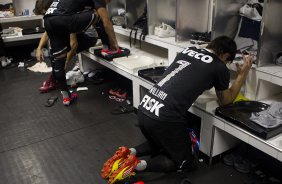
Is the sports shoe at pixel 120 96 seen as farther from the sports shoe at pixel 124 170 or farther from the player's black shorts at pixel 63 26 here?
the sports shoe at pixel 124 170

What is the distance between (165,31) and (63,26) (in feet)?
3.19

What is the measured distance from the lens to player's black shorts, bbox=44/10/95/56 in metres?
2.62

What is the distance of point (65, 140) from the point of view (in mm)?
2350

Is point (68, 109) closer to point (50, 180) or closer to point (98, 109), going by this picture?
point (98, 109)

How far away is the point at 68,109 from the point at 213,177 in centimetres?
162

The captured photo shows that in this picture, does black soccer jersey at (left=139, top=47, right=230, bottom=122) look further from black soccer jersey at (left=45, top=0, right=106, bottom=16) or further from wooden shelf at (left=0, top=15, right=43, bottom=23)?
wooden shelf at (left=0, top=15, right=43, bottom=23)

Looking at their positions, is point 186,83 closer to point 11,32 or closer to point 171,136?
point 171,136

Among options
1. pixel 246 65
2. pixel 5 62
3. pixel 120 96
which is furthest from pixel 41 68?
pixel 246 65

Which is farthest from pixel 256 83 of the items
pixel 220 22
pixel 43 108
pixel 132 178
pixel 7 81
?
pixel 7 81

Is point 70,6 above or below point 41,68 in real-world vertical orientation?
above

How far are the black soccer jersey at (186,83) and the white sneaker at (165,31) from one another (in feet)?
3.63

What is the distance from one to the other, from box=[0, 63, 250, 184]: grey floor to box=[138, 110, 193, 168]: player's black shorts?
7.6 inches

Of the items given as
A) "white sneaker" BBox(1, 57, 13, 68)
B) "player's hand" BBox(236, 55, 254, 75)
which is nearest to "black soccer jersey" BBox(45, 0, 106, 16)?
"player's hand" BBox(236, 55, 254, 75)

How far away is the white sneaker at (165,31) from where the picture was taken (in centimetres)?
281
